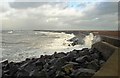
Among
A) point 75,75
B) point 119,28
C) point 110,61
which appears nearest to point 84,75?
point 75,75

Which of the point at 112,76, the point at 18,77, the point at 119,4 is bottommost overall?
the point at 18,77

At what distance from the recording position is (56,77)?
250 inches

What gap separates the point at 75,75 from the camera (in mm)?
5820

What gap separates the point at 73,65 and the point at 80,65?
0.25 m

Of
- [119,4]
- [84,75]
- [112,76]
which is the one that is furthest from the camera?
[119,4]

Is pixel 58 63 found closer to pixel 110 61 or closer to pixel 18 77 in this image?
pixel 18 77

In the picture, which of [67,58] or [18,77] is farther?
[67,58]

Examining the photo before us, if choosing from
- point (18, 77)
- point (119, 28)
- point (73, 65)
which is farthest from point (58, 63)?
point (119, 28)

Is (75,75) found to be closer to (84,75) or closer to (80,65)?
(84,75)

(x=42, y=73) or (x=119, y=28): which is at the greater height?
(x=119, y=28)

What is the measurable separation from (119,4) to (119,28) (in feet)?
6.62

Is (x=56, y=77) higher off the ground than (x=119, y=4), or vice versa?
(x=119, y=4)

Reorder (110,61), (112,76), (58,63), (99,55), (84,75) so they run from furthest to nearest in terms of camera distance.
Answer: (99,55) < (58,63) < (84,75) < (110,61) < (112,76)

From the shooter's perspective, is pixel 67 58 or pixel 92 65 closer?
pixel 92 65
